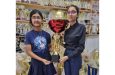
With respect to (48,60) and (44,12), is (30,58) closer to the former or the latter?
(48,60)

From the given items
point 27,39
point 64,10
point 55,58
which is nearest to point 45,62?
point 55,58

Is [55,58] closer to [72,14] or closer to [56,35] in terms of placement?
[56,35]

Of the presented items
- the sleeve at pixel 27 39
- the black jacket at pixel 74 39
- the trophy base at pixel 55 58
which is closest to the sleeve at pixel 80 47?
the black jacket at pixel 74 39

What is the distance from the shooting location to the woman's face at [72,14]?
78.3 inches

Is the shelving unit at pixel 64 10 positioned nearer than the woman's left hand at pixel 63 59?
Yes

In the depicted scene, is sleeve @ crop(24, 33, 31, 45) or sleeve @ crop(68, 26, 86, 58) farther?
sleeve @ crop(68, 26, 86, 58)

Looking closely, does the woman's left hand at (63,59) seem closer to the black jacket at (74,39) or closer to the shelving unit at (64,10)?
the black jacket at (74,39)

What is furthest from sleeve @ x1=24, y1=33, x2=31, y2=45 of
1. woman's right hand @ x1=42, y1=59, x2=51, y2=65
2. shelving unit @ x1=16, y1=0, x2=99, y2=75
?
woman's right hand @ x1=42, y1=59, x2=51, y2=65

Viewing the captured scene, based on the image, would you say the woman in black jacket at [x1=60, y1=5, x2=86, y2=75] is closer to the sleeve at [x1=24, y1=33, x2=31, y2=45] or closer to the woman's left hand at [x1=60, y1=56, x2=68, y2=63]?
the woman's left hand at [x1=60, y1=56, x2=68, y2=63]

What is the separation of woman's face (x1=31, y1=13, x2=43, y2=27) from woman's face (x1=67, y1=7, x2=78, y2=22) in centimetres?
24

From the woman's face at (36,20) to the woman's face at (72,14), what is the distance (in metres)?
0.24

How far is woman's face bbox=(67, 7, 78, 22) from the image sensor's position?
1.99 metres

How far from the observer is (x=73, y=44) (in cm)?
199

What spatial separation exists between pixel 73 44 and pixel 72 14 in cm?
25
